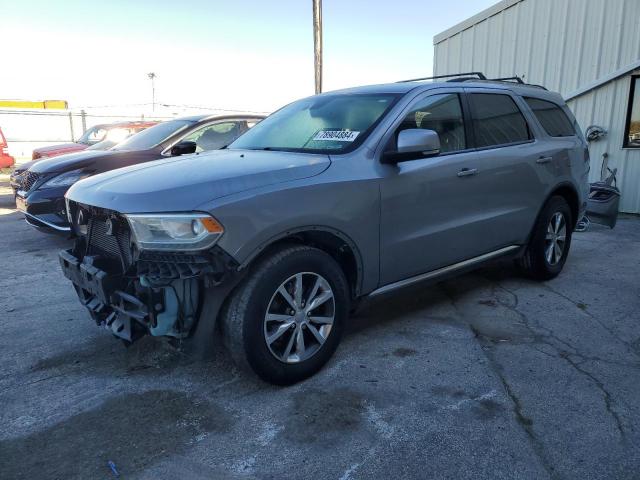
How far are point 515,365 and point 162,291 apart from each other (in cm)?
222

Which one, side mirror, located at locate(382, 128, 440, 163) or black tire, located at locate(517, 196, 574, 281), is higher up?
side mirror, located at locate(382, 128, 440, 163)

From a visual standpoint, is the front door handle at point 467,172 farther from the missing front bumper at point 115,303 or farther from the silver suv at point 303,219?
the missing front bumper at point 115,303

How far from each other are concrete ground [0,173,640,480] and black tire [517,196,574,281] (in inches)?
24.1

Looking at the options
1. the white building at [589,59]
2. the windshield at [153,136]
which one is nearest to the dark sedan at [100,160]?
the windshield at [153,136]

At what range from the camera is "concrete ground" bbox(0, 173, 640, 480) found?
90.4 inches

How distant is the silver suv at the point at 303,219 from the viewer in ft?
8.45

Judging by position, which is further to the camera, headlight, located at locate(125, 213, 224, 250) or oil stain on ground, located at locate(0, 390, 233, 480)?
headlight, located at locate(125, 213, 224, 250)

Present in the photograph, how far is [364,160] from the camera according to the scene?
10.3 ft

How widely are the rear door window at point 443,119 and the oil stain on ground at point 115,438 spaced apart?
2260mm

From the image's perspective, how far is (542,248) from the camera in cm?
476

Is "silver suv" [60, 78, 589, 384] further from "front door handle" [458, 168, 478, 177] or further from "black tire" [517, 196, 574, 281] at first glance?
"black tire" [517, 196, 574, 281]

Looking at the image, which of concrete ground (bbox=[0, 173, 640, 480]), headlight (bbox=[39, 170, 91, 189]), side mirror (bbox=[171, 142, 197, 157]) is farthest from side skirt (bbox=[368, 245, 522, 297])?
headlight (bbox=[39, 170, 91, 189])

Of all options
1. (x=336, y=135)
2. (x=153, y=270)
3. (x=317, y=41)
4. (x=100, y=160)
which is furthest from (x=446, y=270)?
(x=317, y=41)

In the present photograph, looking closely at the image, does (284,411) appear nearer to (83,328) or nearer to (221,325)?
(221,325)
